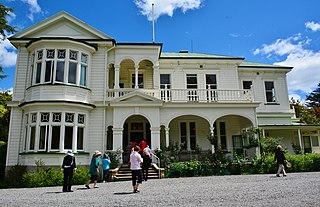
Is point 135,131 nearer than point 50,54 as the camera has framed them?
No

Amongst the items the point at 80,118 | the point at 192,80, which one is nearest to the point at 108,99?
the point at 80,118

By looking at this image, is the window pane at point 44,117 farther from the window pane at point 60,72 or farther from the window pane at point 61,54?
the window pane at point 61,54

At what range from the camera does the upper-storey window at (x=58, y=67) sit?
56.5 feet

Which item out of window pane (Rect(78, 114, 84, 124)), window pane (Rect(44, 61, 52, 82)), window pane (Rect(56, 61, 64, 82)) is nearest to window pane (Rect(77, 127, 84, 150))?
window pane (Rect(78, 114, 84, 124))

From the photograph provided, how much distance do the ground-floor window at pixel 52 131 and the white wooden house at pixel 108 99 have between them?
0.20 feet

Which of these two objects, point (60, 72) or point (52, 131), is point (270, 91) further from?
point (52, 131)

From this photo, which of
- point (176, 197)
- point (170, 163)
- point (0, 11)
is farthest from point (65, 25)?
point (176, 197)

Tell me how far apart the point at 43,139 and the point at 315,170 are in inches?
706

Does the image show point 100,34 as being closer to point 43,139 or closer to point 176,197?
point 43,139

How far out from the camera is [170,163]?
16906 millimetres

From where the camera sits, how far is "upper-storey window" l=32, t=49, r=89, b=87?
17214 millimetres

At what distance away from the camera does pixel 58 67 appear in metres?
17.4

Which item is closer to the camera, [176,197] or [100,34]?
[176,197]

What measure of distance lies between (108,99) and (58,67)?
13.0 ft
